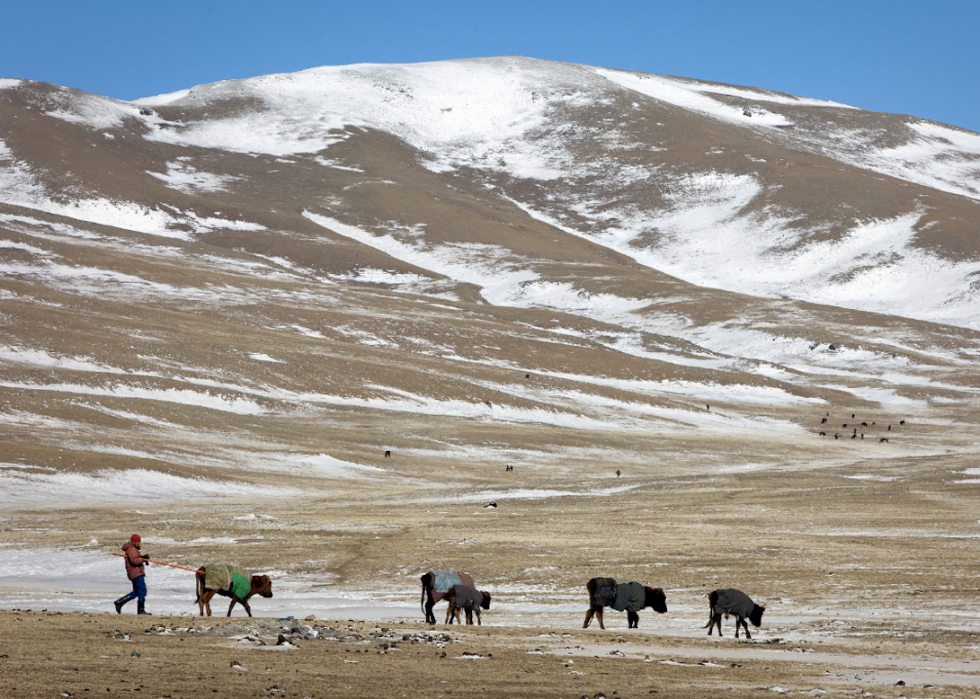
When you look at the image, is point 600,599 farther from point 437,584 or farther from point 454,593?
point 437,584

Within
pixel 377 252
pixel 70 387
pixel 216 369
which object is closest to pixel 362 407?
pixel 216 369

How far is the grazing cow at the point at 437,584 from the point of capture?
1970cm

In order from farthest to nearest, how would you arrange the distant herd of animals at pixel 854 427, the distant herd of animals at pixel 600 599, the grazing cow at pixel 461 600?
1. the distant herd of animals at pixel 854 427
2. the grazing cow at pixel 461 600
3. the distant herd of animals at pixel 600 599

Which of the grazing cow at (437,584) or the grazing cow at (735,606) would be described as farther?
the grazing cow at (437,584)

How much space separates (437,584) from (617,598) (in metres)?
3.50

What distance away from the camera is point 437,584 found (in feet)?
65.0

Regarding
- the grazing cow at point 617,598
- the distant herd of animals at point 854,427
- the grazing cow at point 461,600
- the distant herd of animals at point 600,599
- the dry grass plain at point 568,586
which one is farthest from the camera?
the distant herd of animals at point 854,427

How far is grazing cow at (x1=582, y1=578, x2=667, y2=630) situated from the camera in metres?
20.1

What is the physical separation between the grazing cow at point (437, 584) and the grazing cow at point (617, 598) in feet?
7.79

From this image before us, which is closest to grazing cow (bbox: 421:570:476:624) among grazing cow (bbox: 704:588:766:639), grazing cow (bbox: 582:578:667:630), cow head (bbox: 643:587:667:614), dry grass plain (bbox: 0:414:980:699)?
dry grass plain (bbox: 0:414:980:699)

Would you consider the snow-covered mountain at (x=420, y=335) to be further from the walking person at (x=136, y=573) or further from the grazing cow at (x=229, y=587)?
the grazing cow at (x=229, y=587)

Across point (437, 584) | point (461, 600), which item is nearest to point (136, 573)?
point (437, 584)

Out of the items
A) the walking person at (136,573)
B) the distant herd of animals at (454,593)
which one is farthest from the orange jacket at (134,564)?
the distant herd of animals at (454,593)

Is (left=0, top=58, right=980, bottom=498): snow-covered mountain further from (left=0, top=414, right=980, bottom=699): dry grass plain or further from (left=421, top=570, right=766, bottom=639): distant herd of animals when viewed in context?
(left=421, top=570, right=766, bottom=639): distant herd of animals
